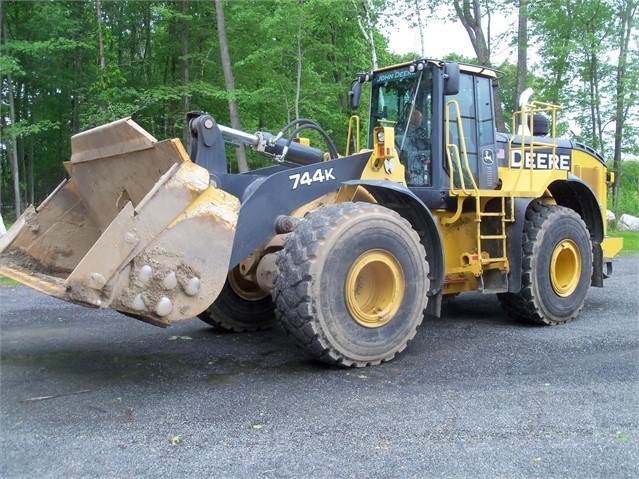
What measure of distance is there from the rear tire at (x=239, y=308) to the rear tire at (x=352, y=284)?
1.56m

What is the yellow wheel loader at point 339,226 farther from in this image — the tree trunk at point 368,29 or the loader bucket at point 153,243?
the tree trunk at point 368,29

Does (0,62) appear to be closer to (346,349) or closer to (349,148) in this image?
Result: (349,148)

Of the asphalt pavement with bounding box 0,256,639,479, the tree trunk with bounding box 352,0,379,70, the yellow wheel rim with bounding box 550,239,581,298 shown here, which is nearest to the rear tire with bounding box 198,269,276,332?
the asphalt pavement with bounding box 0,256,639,479

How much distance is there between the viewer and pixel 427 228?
5.65 meters

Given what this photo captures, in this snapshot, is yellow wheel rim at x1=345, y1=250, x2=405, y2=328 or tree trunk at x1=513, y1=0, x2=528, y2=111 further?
tree trunk at x1=513, y1=0, x2=528, y2=111

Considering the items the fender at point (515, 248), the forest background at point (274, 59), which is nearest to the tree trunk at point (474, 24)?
the forest background at point (274, 59)

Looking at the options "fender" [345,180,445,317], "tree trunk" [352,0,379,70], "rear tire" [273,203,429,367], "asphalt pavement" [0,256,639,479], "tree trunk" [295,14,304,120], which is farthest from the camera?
"tree trunk" [352,0,379,70]

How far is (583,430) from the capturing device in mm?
3643

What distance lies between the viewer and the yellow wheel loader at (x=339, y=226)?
4.12m

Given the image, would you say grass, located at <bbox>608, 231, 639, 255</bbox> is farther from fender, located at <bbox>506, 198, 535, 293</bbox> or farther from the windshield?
the windshield

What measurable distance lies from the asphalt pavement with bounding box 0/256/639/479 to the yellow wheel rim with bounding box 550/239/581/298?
69cm

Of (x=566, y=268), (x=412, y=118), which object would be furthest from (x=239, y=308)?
(x=566, y=268)

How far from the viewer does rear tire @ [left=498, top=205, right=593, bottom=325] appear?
648 cm

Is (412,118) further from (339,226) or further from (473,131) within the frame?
(339,226)
